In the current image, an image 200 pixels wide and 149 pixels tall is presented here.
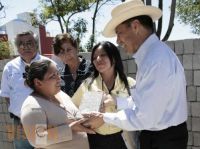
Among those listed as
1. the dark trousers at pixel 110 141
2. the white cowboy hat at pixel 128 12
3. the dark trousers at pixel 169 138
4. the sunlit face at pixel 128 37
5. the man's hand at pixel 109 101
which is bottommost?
the dark trousers at pixel 110 141

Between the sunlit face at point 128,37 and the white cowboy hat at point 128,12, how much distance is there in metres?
0.05

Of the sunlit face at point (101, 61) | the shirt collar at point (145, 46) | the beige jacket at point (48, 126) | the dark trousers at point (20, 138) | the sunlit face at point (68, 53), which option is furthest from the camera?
the dark trousers at point (20, 138)

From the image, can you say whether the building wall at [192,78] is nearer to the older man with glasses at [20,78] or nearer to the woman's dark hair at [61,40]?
the woman's dark hair at [61,40]

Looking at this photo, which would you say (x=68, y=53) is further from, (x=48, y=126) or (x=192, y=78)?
(x=192, y=78)

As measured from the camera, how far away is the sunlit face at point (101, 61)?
323 cm

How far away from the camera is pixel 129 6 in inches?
99.7

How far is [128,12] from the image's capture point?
96.5 inches

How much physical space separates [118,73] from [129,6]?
2.95ft

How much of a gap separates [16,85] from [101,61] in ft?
4.57

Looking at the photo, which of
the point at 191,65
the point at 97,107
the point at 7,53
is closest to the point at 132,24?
the point at 97,107

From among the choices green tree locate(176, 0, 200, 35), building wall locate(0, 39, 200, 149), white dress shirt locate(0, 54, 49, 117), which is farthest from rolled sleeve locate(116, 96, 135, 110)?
green tree locate(176, 0, 200, 35)

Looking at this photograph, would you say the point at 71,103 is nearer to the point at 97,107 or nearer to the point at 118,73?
the point at 97,107

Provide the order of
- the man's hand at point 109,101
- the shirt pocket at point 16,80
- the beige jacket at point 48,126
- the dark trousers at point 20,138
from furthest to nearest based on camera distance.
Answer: the shirt pocket at point 16,80
the dark trousers at point 20,138
the man's hand at point 109,101
the beige jacket at point 48,126

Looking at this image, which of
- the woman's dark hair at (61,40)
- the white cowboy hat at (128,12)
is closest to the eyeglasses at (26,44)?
the woman's dark hair at (61,40)
